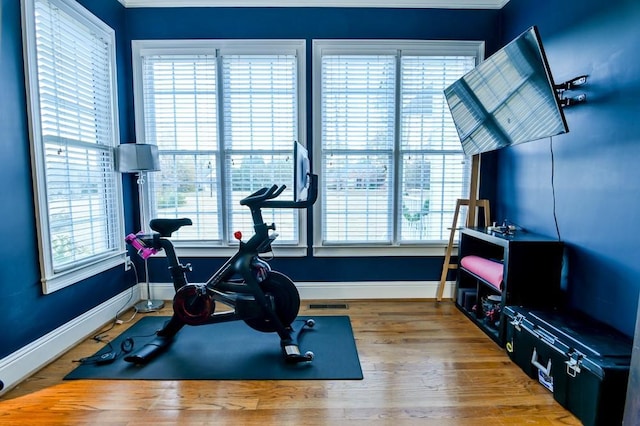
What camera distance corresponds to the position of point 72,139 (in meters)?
2.40

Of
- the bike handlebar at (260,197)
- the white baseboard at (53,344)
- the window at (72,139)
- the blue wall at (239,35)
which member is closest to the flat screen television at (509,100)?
the blue wall at (239,35)

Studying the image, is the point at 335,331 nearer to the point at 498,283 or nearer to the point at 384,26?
the point at 498,283

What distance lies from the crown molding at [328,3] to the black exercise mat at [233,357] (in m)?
2.93

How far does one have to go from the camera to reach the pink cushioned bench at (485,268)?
2.37m

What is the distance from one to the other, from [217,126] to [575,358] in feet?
10.4

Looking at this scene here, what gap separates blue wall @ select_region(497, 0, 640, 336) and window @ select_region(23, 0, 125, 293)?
11.9ft

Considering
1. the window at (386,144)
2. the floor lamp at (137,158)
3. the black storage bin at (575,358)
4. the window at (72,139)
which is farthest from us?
the window at (386,144)

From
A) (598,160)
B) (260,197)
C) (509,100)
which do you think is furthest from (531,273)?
(260,197)

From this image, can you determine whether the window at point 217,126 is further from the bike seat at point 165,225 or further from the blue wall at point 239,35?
the bike seat at point 165,225

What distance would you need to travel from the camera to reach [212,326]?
268cm

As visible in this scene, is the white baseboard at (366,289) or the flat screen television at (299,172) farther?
the white baseboard at (366,289)

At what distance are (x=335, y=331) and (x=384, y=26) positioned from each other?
112 inches

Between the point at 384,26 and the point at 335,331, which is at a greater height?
the point at 384,26

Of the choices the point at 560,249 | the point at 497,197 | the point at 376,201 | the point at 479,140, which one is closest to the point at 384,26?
the point at 479,140
